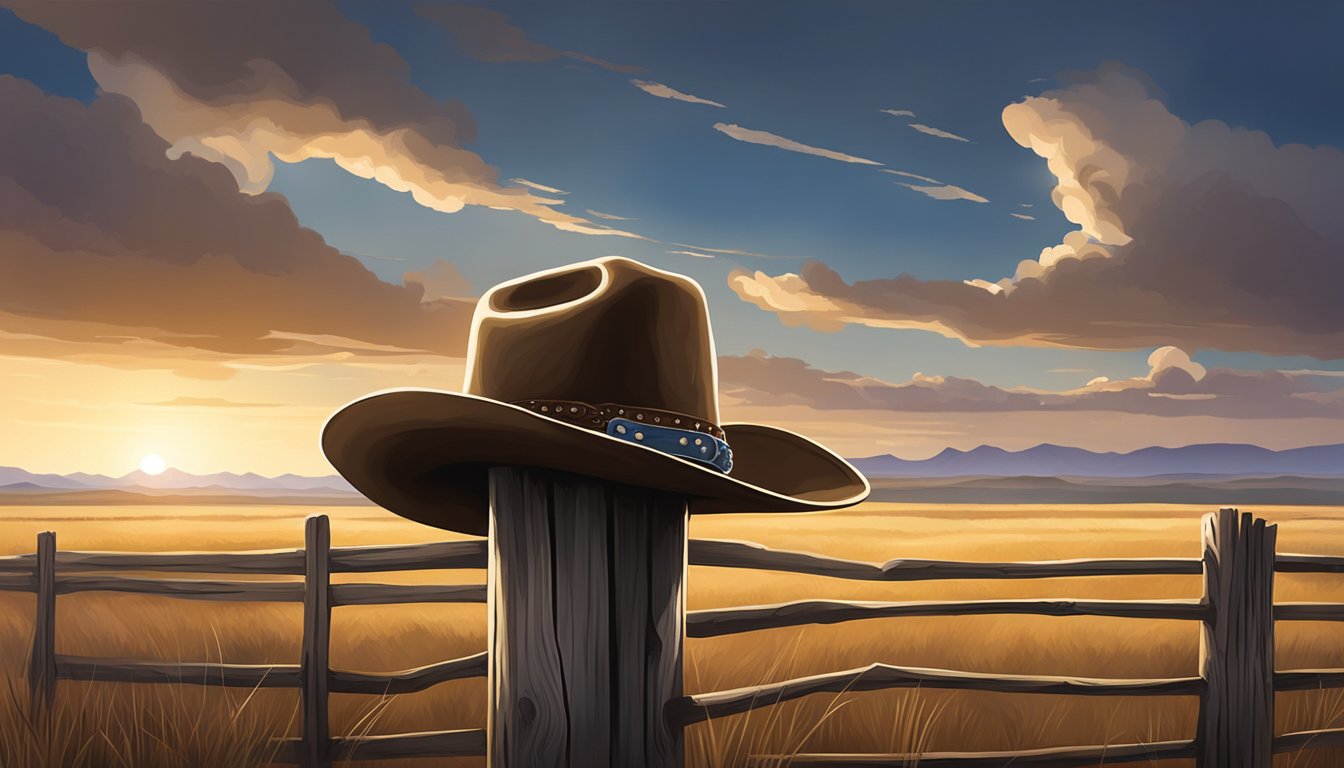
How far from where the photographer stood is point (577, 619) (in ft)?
5.63

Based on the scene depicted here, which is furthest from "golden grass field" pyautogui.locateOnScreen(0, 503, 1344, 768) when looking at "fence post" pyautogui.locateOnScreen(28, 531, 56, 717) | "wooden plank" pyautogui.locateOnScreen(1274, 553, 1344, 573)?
"wooden plank" pyautogui.locateOnScreen(1274, 553, 1344, 573)

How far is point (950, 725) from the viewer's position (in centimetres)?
460

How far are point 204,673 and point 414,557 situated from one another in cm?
99

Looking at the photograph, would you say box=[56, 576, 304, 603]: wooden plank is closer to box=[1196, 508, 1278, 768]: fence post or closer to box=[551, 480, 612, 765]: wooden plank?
box=[551, 480, 612, 765]: wooden plank

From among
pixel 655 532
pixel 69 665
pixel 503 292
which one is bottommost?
pixel 69 665

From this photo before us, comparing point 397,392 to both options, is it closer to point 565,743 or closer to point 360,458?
point 360,458

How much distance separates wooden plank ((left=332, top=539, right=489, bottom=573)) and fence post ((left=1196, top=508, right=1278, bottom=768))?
3.11 meters

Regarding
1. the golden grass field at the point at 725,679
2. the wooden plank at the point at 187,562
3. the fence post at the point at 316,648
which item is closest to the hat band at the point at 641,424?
the golden grass field at the point at 725,679

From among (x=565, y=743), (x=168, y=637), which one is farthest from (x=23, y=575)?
(x=565, y=743)

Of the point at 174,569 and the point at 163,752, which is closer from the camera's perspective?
the point at 163,752

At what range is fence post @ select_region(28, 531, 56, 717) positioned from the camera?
14.9 ft

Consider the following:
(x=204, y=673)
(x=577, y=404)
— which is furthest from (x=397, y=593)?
(x=577, y=404)

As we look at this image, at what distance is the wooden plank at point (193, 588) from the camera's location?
4289 millimetres

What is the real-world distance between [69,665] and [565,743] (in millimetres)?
3812
